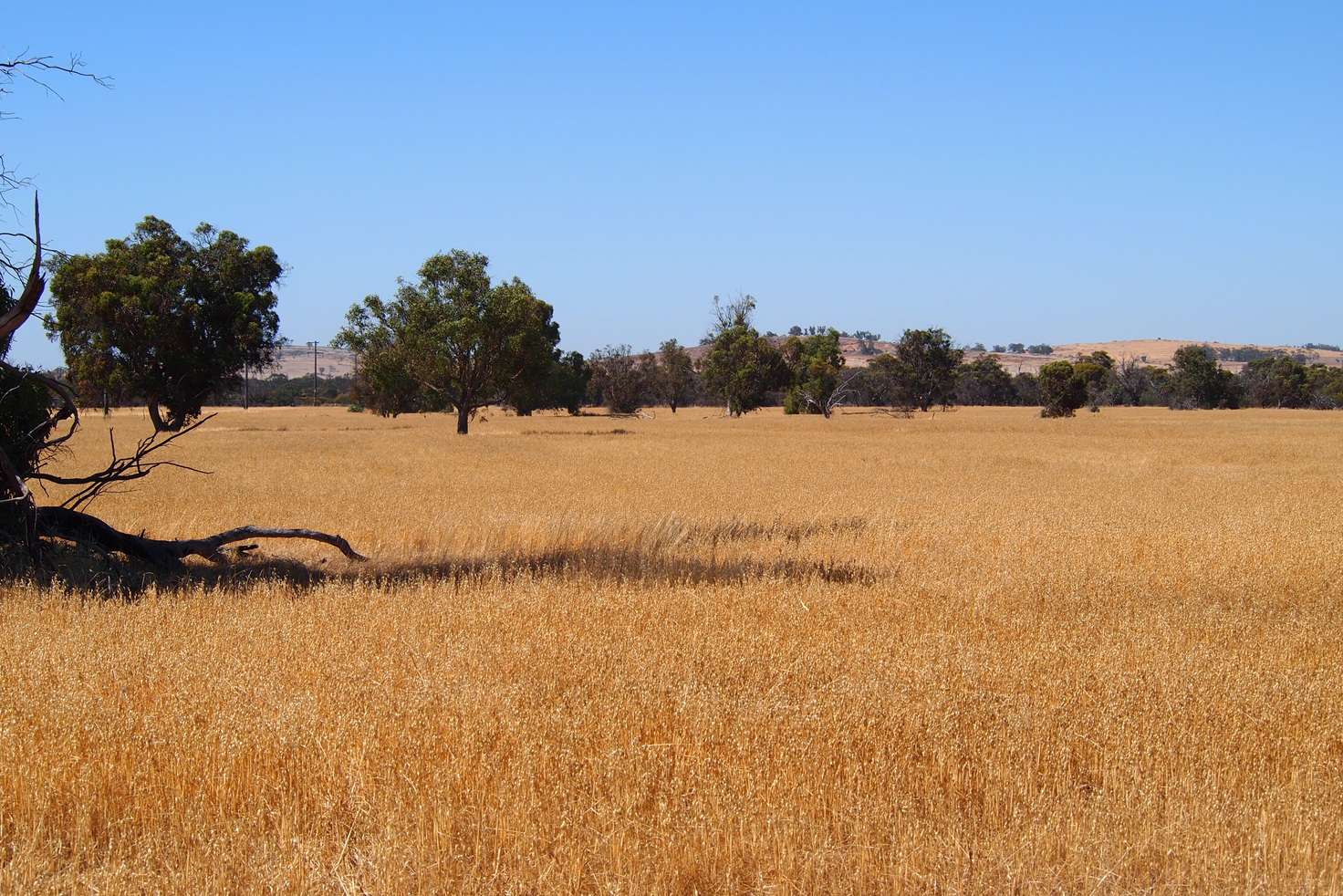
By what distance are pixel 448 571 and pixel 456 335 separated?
38.4m

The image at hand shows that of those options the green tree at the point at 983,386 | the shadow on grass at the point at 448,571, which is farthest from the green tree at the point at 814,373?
the shadow on grass at the point at 448,571

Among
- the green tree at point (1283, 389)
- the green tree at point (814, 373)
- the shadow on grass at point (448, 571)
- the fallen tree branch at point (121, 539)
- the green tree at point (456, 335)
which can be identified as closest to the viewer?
the shadow on grass at point (448, 571)

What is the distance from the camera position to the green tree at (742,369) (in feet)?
280

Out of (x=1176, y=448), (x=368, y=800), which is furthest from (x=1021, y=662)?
(x=1176, y=448)

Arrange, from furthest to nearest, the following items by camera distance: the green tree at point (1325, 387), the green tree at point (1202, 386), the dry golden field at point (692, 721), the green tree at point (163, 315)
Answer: the green tree at point (1325, 387)
the green tree at point (1202, 386)
the green tree at point (163, 315)
the dry golden field at point (692, 721)

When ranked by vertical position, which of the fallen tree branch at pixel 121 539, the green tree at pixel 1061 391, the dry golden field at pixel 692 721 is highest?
the green tree at pixel 1061 391

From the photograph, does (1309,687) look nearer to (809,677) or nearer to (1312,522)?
(809,677)

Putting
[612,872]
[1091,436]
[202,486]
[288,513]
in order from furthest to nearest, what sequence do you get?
1. [1091,436]
2. [202,486]
3. [288,513]
4. [612,872]

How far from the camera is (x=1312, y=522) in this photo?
51.7ft

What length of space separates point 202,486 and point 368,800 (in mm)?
19817

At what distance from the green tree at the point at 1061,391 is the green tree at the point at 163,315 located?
54789 millimetres

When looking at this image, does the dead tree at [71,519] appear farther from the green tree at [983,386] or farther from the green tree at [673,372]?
the green tree at [983,386]

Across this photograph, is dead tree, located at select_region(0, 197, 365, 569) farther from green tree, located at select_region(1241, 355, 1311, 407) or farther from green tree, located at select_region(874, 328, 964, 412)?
green tree, located at select_region(1241, 355, 1311, 407)

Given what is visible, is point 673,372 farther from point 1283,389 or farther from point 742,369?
point 1283,389
